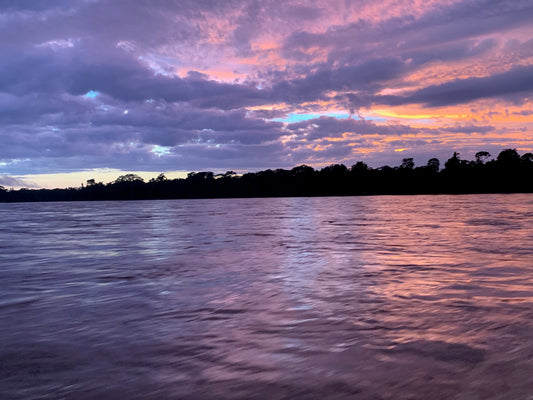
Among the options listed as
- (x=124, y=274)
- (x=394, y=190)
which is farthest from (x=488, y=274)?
(x=394, y=190)

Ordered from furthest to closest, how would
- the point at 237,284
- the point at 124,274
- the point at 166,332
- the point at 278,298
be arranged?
the point at 124,274 → the point at 237,284 → the point at 278,298 → the point at 166,332

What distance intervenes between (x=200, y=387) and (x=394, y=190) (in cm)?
15342

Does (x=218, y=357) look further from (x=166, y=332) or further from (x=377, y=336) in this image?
(x=377, y=336)

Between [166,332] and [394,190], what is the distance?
500ft

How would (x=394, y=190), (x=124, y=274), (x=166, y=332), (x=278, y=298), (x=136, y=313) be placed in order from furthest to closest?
(x=394, y=190) → (x=124, y=274) → (x=278, y=298) → (x=136, y=313) → (x=166, y=332)

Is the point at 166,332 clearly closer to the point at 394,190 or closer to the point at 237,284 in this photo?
the point at 237,284

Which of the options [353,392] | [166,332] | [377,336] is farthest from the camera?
[166,332]

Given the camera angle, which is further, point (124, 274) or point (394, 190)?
Result: point (394, 190)

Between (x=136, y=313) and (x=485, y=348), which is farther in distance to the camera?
(x=136, y=313)

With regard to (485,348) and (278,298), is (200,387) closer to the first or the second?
(485,348)

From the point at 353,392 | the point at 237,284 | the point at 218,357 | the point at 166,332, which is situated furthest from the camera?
the point at 237,284

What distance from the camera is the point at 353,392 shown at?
263 centimetres

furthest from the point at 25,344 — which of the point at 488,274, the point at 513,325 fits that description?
the point at 488,274

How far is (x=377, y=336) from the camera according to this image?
12.2 feet
